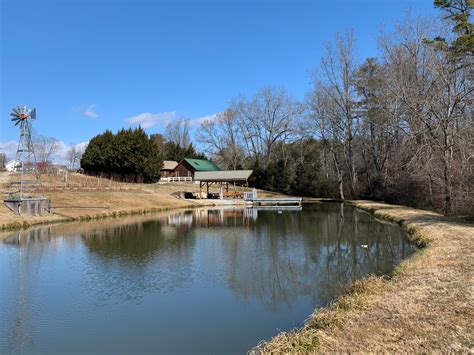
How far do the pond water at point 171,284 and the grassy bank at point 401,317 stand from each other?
3.69 feet

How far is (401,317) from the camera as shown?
5867mm

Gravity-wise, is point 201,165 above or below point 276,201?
above

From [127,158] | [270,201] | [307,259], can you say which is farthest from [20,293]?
[127,158]

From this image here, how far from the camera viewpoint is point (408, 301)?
659 cm

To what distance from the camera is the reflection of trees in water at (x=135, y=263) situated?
378 inches

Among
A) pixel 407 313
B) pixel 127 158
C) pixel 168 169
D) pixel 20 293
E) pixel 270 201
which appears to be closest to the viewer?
pixel 407 313

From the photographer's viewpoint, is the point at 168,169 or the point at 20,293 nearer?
the point at 20,293

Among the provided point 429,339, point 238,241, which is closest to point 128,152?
point 238,241

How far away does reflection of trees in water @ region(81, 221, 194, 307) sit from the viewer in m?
9.60

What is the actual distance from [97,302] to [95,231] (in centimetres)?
1278

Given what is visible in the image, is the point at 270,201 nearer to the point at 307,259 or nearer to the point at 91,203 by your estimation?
the point at 91,203

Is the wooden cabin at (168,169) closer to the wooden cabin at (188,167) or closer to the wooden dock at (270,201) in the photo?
the wooden cabin at (188,167)

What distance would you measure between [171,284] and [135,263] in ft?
9.99

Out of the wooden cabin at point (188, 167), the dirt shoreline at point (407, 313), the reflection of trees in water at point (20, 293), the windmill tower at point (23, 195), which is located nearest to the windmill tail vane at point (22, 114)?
the windmill tower at point (23, 195)
